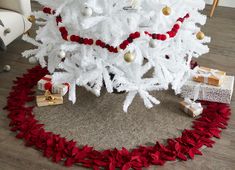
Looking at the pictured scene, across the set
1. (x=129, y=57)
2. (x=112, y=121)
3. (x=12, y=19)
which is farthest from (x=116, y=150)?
(x=12, y=19)

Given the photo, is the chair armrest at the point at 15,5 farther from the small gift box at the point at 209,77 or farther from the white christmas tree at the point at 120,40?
the small gift box at the point at 209,77

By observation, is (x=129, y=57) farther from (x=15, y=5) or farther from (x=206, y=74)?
(x=15, y=5)

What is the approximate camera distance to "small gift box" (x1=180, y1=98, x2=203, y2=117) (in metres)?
2.13

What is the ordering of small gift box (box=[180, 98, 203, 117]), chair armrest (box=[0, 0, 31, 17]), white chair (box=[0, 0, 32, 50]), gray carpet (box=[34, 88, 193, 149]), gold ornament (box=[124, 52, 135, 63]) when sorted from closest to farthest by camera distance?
gold ornament (box=[124, 52, 135, 63]), gray carpet (box=[34, 88, 193, 149]), small gift box (box=[180, 98, 203, 117]), white chair (box=[0, 0, 32, 50]), chair armrest (box=[0, 0, 31, 17])

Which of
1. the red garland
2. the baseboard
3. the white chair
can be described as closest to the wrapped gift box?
the red garland

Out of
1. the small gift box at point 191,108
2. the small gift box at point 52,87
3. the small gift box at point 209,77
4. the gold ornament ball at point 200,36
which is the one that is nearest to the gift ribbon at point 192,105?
the small gift box at point 191,108

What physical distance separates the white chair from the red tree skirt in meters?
0.56

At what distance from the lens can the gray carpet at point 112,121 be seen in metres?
1.96

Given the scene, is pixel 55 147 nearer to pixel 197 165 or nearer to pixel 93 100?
pixel 93 100

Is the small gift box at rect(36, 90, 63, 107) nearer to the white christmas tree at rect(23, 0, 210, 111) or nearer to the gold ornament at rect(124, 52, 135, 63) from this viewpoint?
the white christmas tree at rect(23, 0, 210, 111)

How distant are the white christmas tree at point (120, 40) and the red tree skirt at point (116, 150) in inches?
9.5

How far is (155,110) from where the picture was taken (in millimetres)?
2189

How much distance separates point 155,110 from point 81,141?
511 millimetres

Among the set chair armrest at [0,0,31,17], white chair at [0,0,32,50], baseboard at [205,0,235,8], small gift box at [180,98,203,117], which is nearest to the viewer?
small gift box at [180,98,203,117]
